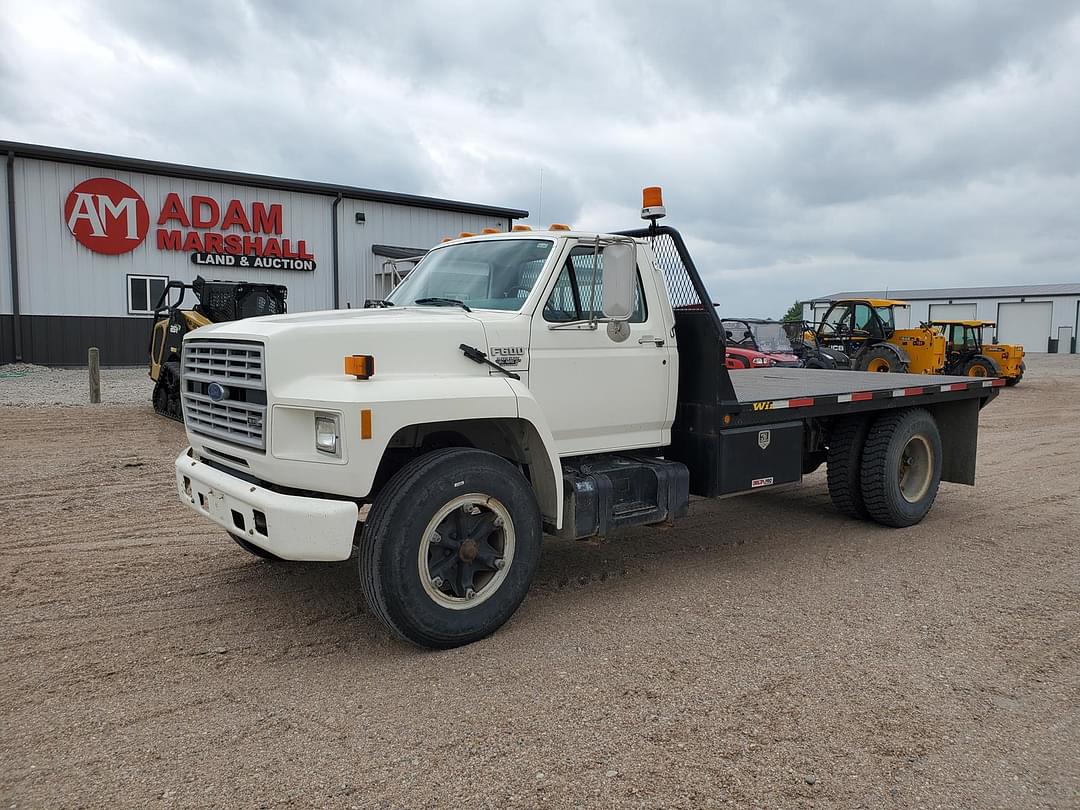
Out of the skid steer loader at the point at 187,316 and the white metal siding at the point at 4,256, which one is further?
the white metal siding at the point at 4,256

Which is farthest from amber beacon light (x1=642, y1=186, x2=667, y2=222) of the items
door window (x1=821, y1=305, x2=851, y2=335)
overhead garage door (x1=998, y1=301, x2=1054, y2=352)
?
overhead garage door (x1=998, y1=301, x2=1054, y2=352)

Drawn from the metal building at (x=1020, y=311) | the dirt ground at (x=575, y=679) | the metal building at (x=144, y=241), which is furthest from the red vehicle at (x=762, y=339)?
the metal building at (x=1020, y=311)

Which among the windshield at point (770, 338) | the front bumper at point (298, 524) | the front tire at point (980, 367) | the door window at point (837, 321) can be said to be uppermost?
the door window at point (837, 321)

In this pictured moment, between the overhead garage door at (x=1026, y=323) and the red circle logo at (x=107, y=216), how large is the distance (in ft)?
151

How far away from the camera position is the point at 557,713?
11.9 feet

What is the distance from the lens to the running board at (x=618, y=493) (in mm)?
4812

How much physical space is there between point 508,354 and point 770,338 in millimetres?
15394

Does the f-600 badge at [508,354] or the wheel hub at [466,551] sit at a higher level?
the f-600 badge at [508,354]

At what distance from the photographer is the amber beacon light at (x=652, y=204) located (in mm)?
5492

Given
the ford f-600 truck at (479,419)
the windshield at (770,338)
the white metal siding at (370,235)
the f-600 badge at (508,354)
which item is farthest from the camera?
the white metal siding at (370,235)

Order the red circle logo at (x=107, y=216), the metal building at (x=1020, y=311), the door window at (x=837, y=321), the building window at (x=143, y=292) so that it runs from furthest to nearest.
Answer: the metal building at (x=1020, y=311)
the building window at (x=143, y=292)
the door window at (x=837, y=321)
the red circle logo at (x=107, y=216)

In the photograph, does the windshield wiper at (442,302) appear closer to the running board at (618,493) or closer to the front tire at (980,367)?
the running board at (618,493)

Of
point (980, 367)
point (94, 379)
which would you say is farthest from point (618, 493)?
point (980, 367)

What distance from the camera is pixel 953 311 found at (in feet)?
166
